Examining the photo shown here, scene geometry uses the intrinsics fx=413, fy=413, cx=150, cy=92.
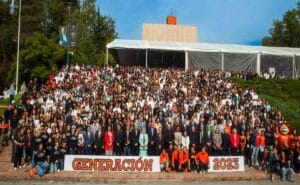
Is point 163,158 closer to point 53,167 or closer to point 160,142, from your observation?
point 160,142

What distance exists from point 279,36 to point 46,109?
50.1 m

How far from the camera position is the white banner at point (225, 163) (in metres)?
18.0

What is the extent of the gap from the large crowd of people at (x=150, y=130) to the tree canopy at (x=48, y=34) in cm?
1960

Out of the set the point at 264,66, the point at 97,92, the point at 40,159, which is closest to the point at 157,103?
the point at 97,92

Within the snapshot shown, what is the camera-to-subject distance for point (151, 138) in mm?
18438

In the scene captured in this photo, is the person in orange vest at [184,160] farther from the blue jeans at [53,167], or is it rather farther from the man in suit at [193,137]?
the blue jeans at [53,167]

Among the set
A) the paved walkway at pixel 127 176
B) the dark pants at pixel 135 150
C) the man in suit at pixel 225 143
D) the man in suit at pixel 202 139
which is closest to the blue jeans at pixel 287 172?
the paved walkway at pixel 127 176

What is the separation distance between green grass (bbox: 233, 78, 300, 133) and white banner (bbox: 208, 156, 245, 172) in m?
10.3

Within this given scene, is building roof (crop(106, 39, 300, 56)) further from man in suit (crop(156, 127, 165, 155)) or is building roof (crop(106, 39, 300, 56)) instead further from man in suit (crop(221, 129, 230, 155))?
man in suit (crop(221, 129, 230, 155))

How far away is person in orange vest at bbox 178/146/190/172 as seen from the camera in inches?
702

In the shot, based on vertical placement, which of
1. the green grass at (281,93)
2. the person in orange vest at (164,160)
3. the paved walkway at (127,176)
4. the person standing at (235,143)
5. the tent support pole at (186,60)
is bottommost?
the paved walkway at (127,176)

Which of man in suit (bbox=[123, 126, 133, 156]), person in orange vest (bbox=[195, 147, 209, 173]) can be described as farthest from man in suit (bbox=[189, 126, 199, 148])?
man in suit (bbox=[123, 126, 133, 156])

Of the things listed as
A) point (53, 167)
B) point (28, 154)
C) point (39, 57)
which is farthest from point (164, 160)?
point (39, 57)

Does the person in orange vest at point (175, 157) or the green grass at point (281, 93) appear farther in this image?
the green grass at point (281, 93)
